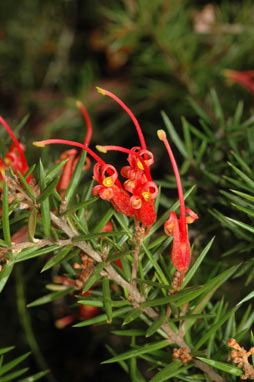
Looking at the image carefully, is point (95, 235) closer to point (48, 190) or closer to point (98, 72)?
point (48, 190)

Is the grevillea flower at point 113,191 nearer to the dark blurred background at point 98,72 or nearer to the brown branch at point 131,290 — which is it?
the brown branch at point 131,290

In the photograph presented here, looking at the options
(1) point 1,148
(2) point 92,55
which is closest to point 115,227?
(1) point 1,148

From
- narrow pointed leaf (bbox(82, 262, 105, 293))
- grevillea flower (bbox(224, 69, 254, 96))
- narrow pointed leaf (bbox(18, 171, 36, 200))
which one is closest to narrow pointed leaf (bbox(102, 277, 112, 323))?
narrow pointed leaf (bbox(82, 262, 105, 293))

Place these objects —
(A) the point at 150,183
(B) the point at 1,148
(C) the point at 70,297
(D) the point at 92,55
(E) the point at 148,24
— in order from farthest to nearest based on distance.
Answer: (D) the point at 92,55 < (E) the point at 148,24 < (C) the point at 70,297 < (B) the point at 1,148 < (A) the point at 150,183

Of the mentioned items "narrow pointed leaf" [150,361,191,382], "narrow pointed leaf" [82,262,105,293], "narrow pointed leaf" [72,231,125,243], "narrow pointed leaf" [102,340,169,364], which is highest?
"narrow pointed leaf" [72,231,125,243]

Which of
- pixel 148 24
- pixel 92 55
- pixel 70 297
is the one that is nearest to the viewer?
pixel 70 297

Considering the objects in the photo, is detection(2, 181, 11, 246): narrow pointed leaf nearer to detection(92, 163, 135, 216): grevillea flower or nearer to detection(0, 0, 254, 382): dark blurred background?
detection(92, 163, 135, 216): grevillea flower

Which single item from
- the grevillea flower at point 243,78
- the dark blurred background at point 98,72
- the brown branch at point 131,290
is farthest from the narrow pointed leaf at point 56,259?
the grevillea flower at point 243,78

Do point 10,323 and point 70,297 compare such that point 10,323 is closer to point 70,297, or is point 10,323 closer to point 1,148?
point 70,297
